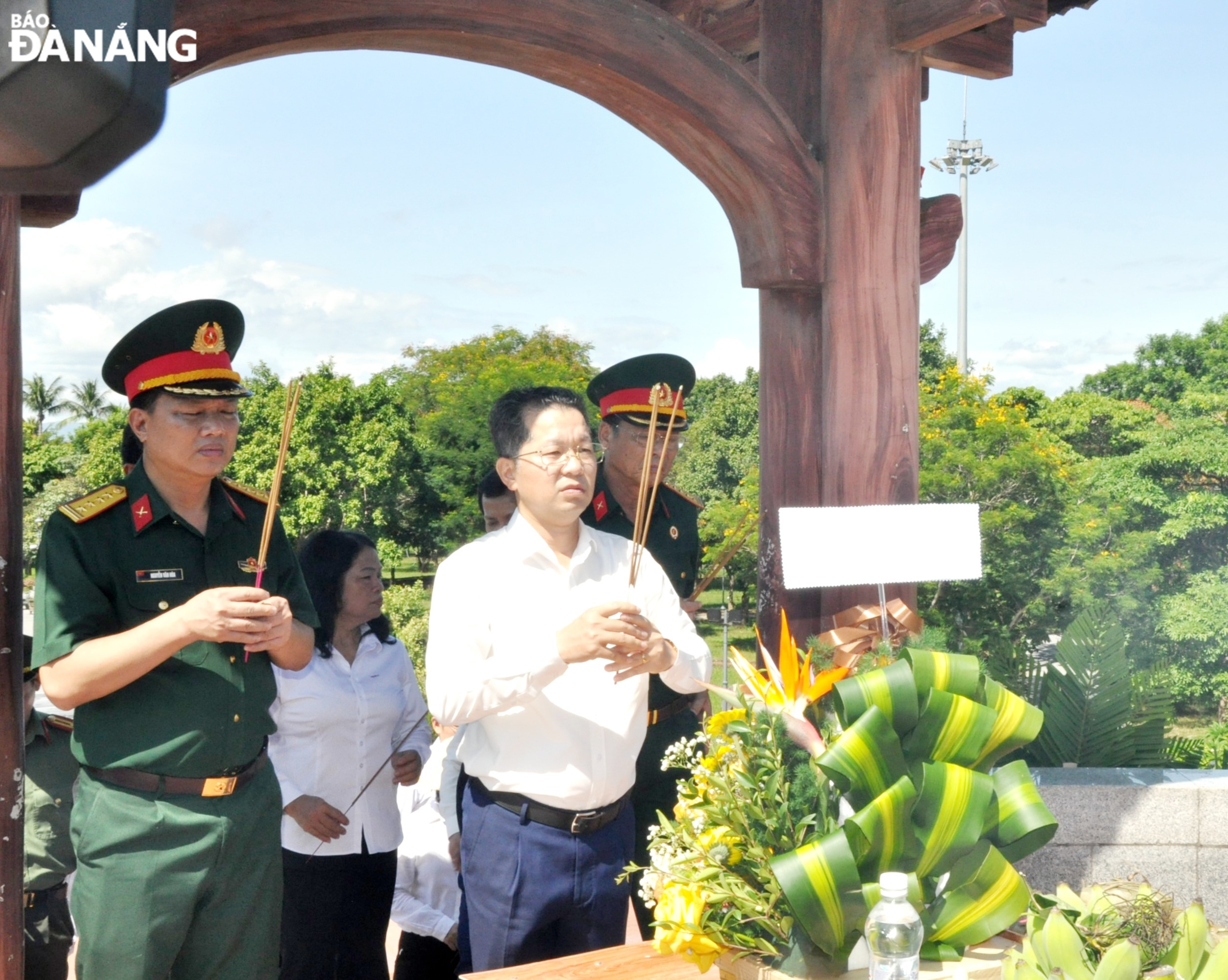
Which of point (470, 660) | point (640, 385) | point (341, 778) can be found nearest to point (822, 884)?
point (470, 660)

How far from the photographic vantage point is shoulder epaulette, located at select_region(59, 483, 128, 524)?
228 centimetres

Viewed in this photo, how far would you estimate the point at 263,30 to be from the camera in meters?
2.51

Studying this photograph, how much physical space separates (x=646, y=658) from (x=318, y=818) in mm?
1157

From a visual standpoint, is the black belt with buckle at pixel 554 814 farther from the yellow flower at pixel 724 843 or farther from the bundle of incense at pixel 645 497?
the yellow flower at pixel 724 843

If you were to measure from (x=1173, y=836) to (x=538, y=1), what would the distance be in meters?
3.09

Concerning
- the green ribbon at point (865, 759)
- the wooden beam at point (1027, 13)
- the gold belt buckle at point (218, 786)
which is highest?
the wooden beam at point (1027, 13)

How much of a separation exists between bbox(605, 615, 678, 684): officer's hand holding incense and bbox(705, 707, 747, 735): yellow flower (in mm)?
375

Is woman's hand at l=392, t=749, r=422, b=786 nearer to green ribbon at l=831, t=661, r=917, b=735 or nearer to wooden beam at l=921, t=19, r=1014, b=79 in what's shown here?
green ribbon at l=831, t=661, r=917, b=735

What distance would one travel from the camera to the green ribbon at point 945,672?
1.80 m

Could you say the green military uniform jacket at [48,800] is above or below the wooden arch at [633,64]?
below

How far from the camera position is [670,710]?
3131 millimetres

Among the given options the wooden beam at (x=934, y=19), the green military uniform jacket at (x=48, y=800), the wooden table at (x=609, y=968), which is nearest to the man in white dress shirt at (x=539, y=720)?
the wooden table at (x=609, y=968)

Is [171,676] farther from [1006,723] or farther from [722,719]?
[1006,723]

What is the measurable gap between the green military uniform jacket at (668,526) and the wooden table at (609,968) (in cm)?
111
